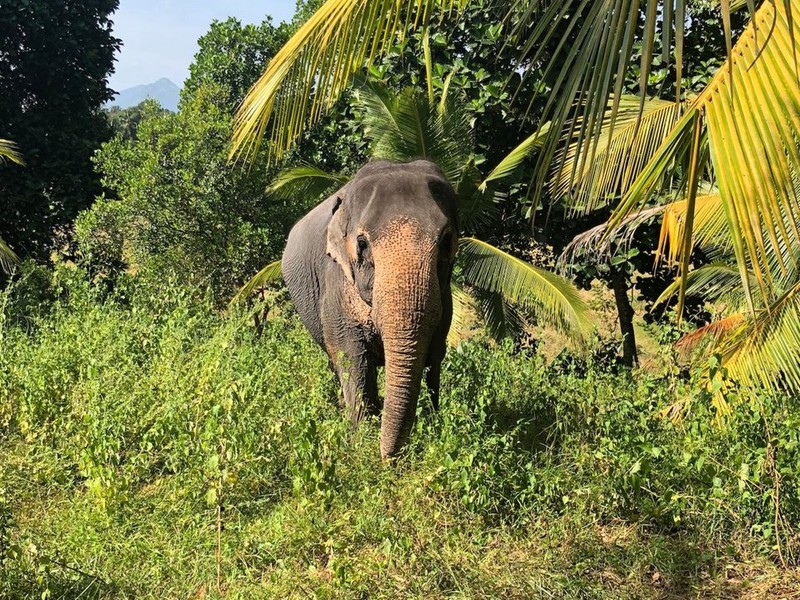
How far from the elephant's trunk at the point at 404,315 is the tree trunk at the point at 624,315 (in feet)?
16.1

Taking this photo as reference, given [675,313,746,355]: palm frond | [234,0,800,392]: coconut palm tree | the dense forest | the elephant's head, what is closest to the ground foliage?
the dense forest

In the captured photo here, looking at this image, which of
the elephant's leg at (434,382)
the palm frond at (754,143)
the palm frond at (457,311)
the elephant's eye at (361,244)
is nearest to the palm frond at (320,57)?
the palm frond at (754,143)

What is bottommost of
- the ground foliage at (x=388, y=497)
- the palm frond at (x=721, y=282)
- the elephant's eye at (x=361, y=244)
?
the ground foliage at (x=388, y=497)

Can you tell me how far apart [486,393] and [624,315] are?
188 inches

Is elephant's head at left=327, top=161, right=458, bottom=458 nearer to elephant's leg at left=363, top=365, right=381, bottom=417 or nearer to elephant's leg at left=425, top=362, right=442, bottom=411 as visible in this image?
elephant's leg at left=363, top=365, right=381, bottom=417

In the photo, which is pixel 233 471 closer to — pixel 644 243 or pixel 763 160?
pixel 763 160

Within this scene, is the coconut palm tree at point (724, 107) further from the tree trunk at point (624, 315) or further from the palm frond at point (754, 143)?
the tree trunk at point (624, 315)

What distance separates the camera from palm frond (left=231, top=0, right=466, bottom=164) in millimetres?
2820

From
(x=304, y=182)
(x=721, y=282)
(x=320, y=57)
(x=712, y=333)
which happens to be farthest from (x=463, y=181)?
(x=320, y=57)

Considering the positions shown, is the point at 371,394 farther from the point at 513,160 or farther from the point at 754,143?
the point at 513,160

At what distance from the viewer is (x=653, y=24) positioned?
1720 mm

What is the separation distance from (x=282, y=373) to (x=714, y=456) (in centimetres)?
333

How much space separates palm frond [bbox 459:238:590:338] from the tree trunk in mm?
1432

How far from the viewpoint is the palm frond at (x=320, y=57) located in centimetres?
282
